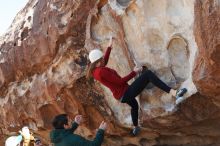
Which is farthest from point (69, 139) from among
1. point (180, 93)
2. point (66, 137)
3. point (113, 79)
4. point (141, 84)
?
point (180, 93)

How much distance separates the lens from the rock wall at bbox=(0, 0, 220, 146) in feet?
26.3

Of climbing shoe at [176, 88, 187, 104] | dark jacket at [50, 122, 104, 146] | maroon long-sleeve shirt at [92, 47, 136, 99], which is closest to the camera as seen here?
dark jacket at [50, 122, 104, 146]

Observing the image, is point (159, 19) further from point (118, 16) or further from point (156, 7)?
point (118, 16)

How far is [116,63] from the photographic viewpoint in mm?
9664

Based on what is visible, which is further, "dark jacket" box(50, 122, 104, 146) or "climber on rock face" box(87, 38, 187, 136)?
"climber on rock face" box(87, 38, 187, 136)

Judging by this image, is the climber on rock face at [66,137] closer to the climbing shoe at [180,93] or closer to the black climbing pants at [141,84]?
the black climbing pants at [141,84]

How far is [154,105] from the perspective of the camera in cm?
899

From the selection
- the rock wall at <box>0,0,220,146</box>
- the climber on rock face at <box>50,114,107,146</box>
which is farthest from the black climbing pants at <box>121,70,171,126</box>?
the climber on rock face at <box>50,114,107,146</box>

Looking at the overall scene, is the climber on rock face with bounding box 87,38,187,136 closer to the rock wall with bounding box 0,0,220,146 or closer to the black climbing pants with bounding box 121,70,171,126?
the black climbing pants with bounding box 121,70,171,126

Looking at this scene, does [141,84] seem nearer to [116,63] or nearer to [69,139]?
[116,63]

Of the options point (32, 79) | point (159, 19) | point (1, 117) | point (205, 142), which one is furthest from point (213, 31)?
point (1, 117)

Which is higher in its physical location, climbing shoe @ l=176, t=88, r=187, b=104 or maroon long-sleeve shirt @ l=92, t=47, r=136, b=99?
maroon long-sleeve shirt @ l=92, t=47, r=136, b=99

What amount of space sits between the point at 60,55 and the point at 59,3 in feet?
3.77

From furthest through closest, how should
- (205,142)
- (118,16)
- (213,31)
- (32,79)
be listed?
(32,79)
(205,142)
(118,16)
(213,31)
